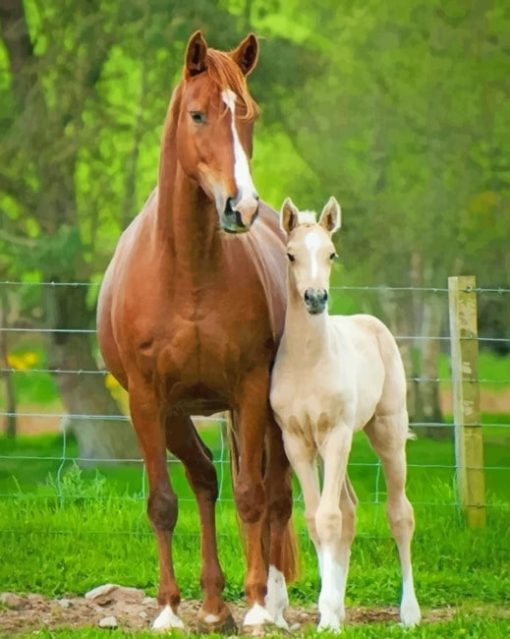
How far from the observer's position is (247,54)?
5832 mm

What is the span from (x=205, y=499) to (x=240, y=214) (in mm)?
1920

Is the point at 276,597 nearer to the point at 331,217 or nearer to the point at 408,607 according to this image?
the point at 408,607

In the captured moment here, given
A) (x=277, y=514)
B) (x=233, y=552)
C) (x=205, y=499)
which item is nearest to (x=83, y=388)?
(x=233, y=552)

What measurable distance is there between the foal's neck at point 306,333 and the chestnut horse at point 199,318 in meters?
0.18

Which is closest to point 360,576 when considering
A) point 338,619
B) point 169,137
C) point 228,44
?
point 338,619

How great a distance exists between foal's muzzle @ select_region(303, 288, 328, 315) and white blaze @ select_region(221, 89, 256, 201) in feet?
1.49

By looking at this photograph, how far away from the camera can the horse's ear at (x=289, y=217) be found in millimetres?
5730

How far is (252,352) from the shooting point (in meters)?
5.84

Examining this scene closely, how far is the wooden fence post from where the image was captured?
8.88 meters

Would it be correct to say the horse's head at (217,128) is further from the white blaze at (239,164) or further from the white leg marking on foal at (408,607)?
the white leg marking on foal at (408,607)

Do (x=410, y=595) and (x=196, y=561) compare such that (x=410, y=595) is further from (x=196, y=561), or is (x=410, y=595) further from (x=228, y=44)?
(x=228, y=44)

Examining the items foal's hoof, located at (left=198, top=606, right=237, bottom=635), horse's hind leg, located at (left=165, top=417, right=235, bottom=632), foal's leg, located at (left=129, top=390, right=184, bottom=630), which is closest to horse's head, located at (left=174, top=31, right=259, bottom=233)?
foal's leg, located at (left=129, top=390, right=184, bottom=630)

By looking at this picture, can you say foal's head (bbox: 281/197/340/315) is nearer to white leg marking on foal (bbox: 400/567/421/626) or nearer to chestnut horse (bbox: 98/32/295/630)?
chestnut horse (bbox: 98/32/295/630)

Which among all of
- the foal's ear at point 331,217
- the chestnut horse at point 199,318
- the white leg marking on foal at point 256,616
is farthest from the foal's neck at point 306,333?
the white leg marking on foal at point 256,616
